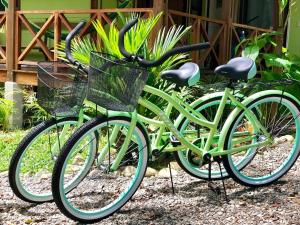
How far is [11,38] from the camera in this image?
772cm

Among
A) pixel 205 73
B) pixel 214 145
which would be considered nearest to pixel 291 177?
pixel 214 145

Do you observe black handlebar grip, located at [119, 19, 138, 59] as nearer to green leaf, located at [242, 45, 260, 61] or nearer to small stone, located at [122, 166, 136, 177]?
small stone, located at [122, 166, 136, 177]

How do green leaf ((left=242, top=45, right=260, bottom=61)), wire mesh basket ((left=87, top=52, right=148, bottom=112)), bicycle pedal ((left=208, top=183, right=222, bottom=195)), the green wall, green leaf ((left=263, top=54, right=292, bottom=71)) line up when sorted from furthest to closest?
the green wall → green leaf ((left=263, top=54, right=292, bottom=71)) → green leaf ((left=242, top=45, right=260, bottom=61)) → bicycle pedal ((left=208, top=183, right=222, bottom=195)) → wire mesh basket ((left=87, top=52, right=148, bottom=112))

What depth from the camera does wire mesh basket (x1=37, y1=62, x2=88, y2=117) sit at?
330cm

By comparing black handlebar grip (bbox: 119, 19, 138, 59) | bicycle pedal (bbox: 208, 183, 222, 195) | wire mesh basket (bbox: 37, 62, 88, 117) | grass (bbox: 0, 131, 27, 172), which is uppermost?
black handlebar grip (bbox: 119, 19, 138, 59)

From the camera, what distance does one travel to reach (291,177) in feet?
14.1

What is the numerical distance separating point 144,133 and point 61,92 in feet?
2.03

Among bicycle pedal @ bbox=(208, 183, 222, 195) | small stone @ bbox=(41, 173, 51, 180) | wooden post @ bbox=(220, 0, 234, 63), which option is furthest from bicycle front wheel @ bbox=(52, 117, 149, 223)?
wooden post @ bbox=(220, 0, 234, 63)

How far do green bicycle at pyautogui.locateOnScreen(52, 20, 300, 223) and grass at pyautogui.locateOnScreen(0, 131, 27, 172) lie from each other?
1726 millimetres

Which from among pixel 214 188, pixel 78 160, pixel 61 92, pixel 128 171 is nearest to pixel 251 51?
pixel 214 188

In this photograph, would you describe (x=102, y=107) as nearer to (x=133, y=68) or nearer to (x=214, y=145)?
(x=133, y=68)

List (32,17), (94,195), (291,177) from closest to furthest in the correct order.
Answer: (94,195)
(291,177)
(32,17)

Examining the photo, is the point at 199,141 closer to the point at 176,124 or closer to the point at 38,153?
the point at 176,124

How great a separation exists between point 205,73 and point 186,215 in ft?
14.6
